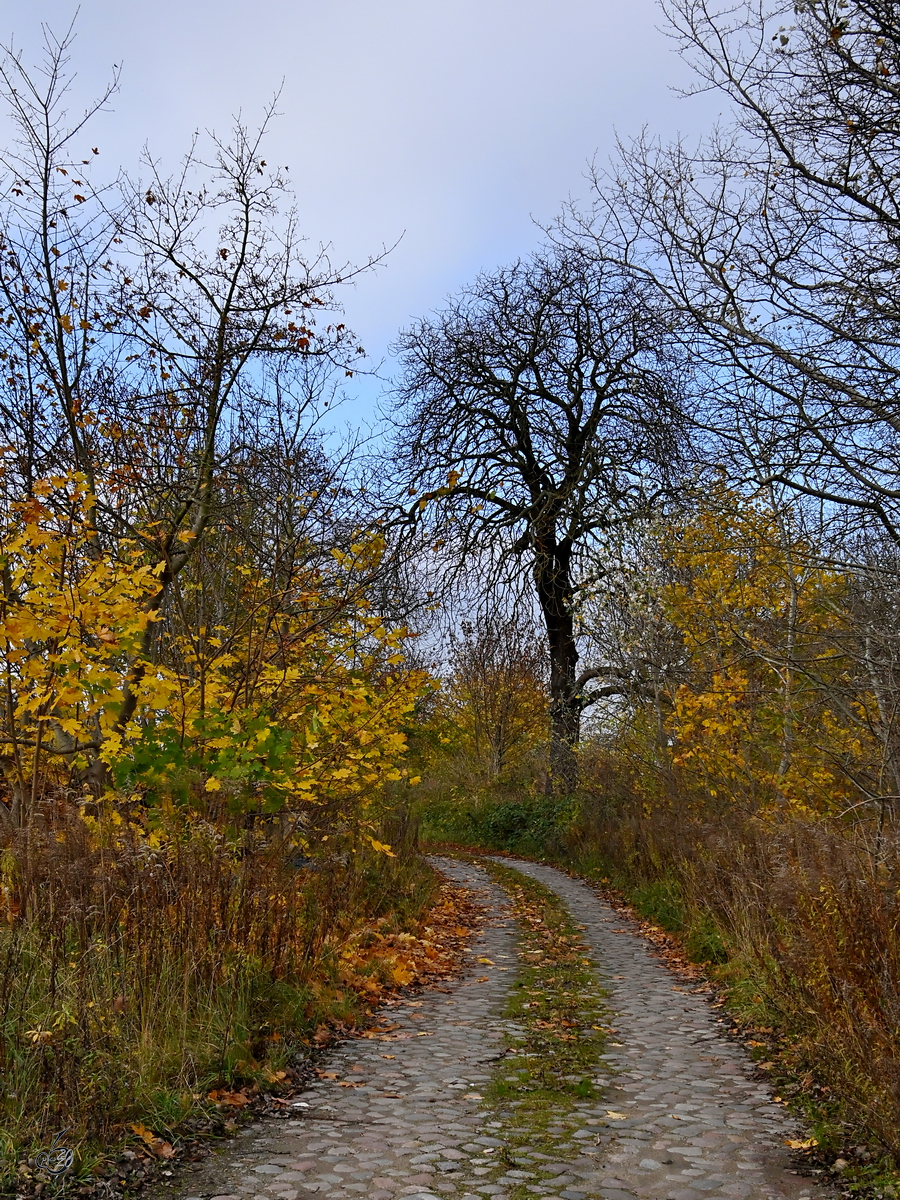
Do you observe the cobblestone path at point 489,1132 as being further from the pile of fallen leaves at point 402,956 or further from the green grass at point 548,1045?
the pile of fallen leaves at point 402,956

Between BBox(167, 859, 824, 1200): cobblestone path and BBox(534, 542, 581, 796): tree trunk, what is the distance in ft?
42.1

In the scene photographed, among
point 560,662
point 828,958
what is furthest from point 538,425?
point 828,958

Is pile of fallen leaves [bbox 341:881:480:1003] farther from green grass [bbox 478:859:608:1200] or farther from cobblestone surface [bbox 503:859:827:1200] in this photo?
cobblestone surface [bbox 503:859:827:1200]

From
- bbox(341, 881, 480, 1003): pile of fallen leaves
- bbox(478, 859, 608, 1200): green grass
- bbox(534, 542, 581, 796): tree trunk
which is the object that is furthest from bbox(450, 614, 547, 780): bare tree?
bbox(478, 859, 608, 1200): green grass

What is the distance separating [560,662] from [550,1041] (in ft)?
53.3

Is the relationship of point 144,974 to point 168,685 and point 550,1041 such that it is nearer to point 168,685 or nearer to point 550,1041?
point 168,685

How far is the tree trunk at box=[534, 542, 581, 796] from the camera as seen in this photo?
19250 millimetres

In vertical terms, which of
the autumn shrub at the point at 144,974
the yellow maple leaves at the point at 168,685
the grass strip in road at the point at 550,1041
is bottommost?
the grass strip in road at the point at 550,1041

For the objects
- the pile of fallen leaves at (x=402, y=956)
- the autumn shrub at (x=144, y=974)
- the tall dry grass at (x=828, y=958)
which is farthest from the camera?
the pile of fallen leaves at (x=402, y=956)

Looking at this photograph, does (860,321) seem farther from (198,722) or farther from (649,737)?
(649,737)

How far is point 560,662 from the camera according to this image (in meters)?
22.2

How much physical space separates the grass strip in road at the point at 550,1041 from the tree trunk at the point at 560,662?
30.4ft

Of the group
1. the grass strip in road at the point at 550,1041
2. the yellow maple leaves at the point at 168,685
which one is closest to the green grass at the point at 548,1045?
the grass strip in road at the point at 550,1041

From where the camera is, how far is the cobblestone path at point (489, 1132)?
3.79 meters
